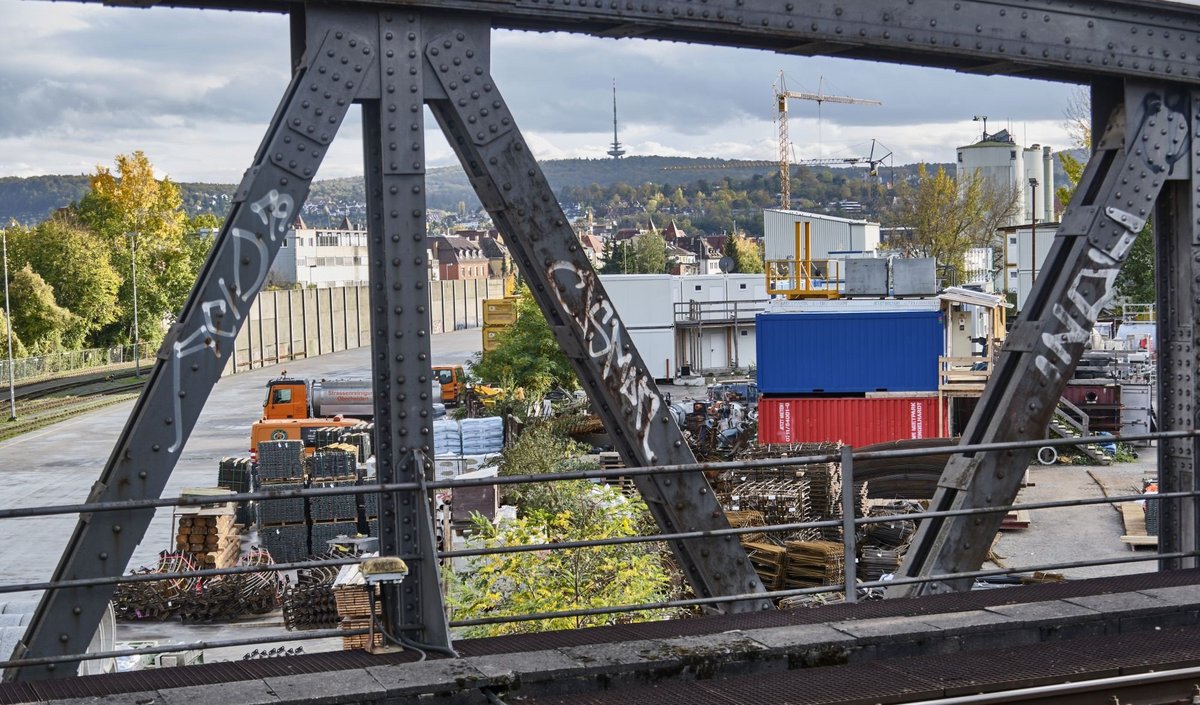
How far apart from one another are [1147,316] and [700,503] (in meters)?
57.1

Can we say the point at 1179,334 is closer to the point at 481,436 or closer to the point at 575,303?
the point at 575,303

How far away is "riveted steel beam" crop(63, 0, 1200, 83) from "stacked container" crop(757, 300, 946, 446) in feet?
92.0

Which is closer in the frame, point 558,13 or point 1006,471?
point 558,13

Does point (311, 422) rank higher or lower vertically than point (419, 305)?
lower

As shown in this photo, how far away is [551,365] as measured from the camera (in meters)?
51.3

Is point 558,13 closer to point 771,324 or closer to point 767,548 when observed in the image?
point 767,548

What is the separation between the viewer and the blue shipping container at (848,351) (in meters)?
35.1

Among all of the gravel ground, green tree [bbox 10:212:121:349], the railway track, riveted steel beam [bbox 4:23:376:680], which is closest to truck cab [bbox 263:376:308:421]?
the railway track

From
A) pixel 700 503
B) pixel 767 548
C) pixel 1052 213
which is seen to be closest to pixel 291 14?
pixel 700 503

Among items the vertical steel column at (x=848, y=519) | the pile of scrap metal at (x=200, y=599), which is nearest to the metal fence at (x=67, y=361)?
the pile of scrap metal at (x=200, y=599)

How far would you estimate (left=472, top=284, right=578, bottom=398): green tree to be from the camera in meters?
50.7

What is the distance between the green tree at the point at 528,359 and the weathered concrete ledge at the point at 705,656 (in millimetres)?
43376

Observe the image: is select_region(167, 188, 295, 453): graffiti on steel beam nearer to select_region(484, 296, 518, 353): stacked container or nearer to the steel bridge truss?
the steel bridge truss

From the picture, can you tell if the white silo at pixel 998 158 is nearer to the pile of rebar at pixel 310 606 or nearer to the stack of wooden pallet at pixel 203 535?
the stack of wooden pallet at pixel 203 535
